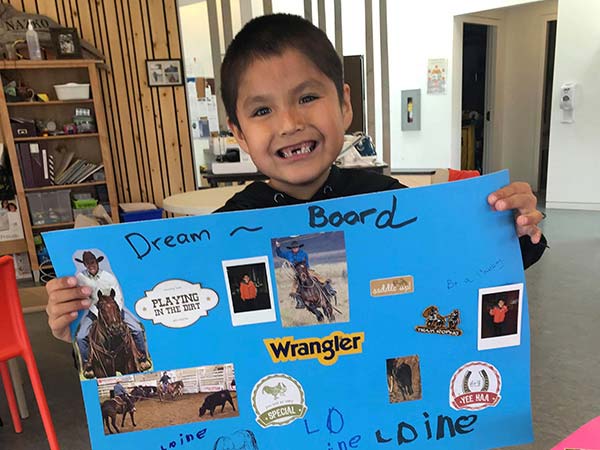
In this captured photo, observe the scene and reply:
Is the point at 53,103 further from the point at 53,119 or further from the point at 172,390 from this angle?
the point at 172,390

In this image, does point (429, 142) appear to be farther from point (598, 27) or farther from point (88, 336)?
point (88, 336)

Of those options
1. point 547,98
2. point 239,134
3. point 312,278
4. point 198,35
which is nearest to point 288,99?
point 239,134

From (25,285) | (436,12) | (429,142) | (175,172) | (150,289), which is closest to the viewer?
(150,289)

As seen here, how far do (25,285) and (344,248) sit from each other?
4938 millimetres

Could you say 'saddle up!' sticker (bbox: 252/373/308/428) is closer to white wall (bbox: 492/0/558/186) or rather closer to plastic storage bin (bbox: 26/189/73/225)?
plastic storage bin (bbox: 26/189/73/225)

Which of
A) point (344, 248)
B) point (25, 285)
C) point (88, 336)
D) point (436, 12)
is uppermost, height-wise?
point (436, 12)

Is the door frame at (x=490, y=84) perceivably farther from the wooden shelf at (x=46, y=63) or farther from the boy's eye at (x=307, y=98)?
the boy's eye at (x=307, y=98)

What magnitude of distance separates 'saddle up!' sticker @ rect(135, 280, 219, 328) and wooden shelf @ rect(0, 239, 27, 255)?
4812 millimetres

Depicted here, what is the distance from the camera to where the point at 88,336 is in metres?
0.90

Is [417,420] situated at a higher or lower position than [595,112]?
lower

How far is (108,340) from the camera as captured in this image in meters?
0.90

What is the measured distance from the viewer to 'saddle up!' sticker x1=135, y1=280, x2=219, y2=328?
90 cm

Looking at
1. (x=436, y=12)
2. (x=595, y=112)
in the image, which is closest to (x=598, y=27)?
(x=595, y=112)

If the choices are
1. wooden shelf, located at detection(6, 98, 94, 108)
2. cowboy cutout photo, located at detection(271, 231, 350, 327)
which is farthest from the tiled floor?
wooden shelf, located at detection(6, 98, 94, 108)
